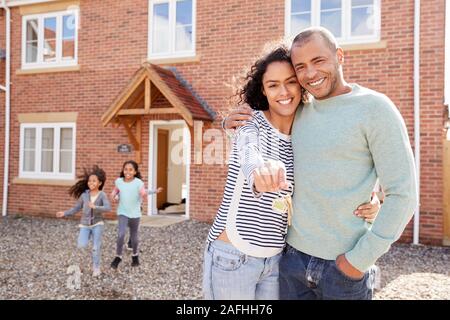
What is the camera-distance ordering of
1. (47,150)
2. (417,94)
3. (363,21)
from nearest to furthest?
(417,94)
(363,21)
(47,150)

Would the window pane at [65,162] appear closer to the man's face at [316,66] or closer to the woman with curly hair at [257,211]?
the woman with curly hair at [257,211]

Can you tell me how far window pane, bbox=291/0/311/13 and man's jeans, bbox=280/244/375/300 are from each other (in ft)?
24.5

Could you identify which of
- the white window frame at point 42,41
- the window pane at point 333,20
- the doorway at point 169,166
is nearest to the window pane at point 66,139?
the white window frame at point 42,41

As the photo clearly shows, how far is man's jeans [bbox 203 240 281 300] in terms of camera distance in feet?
5.55

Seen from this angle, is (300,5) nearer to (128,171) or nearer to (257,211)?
(128,171)

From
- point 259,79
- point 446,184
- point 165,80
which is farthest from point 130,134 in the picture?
point 259,79

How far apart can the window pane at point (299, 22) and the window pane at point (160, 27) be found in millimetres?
2949

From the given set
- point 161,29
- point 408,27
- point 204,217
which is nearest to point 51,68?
point 161,29

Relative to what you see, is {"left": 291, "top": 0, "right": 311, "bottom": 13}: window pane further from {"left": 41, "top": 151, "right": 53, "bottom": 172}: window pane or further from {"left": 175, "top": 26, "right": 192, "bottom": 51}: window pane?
{"left": 41, "top": 151, "right": 53, "bottom": 172}: window pane

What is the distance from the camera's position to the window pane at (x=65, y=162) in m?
10.2

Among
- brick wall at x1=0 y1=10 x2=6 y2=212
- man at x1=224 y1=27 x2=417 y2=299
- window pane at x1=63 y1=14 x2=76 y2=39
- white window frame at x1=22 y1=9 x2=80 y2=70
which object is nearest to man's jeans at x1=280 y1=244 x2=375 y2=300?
man at x1=224 y1=27 x2=417 y2=299

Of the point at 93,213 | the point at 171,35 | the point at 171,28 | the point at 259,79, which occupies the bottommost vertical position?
the point at 93,213

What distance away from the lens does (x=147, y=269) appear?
18.8ft

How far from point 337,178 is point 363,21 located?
712 centimetres
